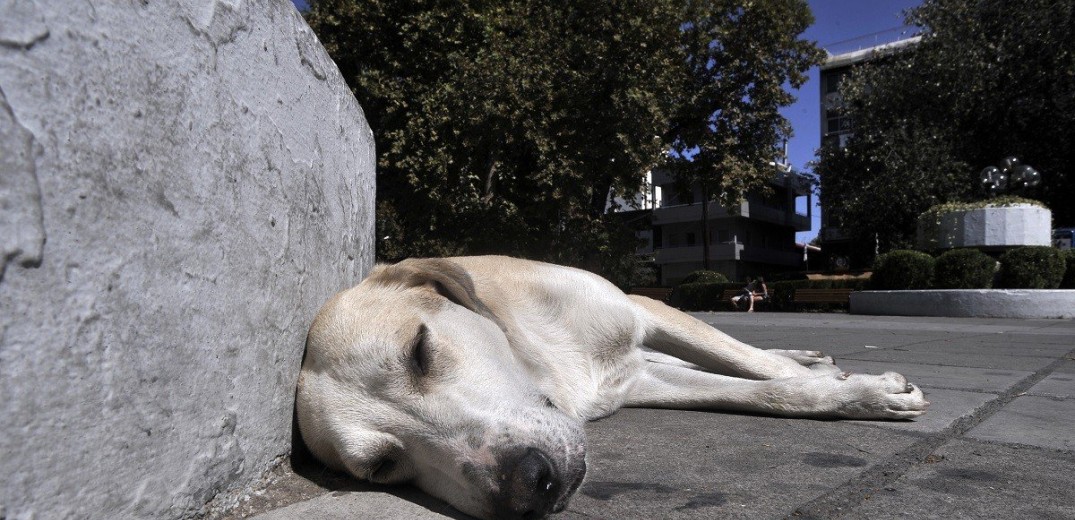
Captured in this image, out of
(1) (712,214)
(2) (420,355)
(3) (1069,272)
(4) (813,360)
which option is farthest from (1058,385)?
(1) (712,214)

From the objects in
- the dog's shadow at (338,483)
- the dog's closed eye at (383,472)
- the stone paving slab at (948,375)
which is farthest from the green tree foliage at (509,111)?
the dog's closed eye at (383,472)

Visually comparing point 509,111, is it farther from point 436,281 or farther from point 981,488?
point 981,488

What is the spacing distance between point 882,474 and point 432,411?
1338mm

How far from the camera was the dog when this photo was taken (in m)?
2.00

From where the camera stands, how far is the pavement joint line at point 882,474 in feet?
5.77

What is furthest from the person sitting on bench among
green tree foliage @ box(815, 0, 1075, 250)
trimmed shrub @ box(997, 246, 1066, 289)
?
trimmed shrub @ box(997, 246, 1066, 289)

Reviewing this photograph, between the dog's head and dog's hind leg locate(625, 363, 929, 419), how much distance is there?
3.67 ft

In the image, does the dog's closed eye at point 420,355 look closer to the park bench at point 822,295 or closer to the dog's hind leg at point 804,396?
the dog's hind leg at point 804,396

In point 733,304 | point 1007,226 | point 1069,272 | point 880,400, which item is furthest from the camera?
point 733,304

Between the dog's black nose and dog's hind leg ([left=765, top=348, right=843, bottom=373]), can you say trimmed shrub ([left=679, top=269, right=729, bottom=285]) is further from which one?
the dog's black nose

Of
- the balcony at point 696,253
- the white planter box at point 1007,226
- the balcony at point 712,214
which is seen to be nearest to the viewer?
the white planter box at point 1007,226

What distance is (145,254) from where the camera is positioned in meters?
1.56

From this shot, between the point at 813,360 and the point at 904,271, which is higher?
the point at 904,271

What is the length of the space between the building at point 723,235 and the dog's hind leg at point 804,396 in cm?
5032
